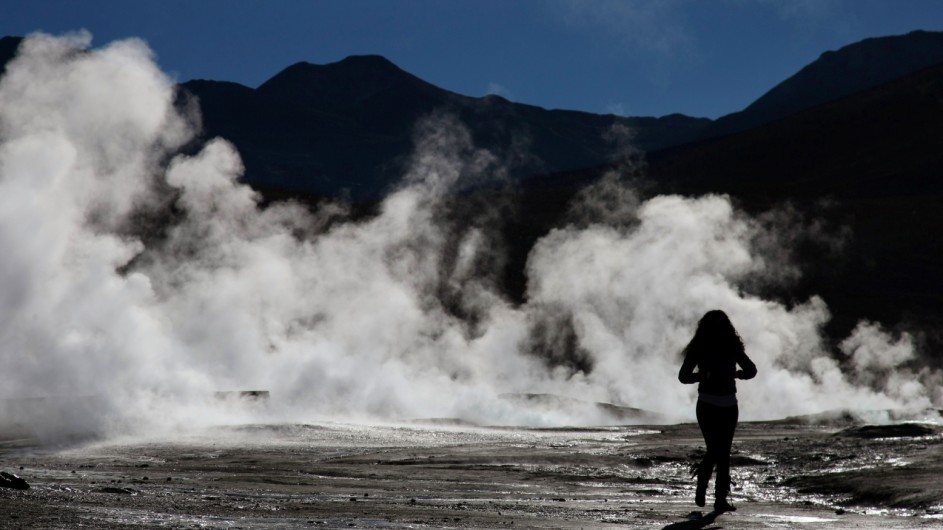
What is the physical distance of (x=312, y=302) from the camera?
165 feet

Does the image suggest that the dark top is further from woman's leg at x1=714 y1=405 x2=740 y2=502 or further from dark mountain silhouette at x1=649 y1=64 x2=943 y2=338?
dark mountain silhouette at x1=649 y1=64 x2=943 y2=338

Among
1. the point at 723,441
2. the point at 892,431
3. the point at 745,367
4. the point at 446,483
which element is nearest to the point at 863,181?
the point at 892,431

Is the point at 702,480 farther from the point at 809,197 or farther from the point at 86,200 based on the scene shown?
the point at 809,197

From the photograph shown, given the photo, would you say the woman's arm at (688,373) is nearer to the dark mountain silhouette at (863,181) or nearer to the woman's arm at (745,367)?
the woman's arm at (745,367)

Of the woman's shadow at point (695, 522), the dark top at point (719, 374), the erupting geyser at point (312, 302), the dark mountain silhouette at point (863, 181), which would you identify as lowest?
the woman's shadow at point (695, 522)

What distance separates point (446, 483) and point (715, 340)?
16.8 feet

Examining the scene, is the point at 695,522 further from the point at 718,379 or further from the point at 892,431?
the point at 892,431

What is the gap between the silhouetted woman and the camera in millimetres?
9672

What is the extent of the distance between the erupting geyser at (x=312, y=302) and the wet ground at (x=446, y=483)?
165 inches

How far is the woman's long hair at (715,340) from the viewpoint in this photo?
32.0ft

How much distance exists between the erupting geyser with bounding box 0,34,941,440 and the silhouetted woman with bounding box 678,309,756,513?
1472 cm

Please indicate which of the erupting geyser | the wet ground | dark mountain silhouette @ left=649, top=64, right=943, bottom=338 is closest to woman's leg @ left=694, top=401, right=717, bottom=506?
the wet ground

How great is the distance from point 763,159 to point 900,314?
10008 centimetres

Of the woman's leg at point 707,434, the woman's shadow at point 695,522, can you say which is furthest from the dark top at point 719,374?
the woman's shadow at point 695,522
